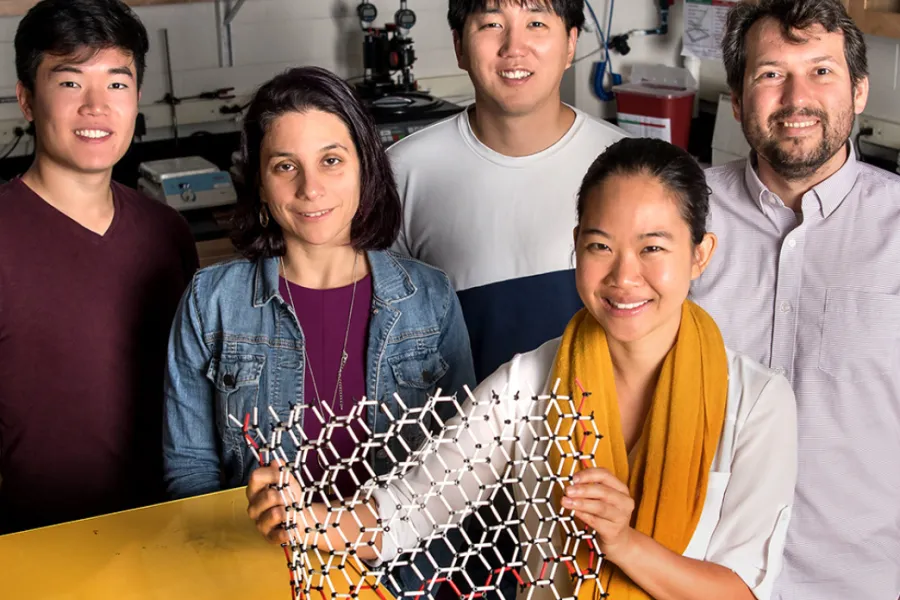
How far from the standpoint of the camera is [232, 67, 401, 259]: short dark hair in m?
1.74

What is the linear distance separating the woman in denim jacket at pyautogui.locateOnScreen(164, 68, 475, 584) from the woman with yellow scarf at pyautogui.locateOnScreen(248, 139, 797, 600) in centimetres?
28

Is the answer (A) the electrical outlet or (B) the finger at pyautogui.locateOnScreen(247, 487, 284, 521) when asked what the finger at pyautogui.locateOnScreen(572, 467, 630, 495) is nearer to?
(B) the finger at pyautogui.locateOnScreen(247, 487, 284, 521)

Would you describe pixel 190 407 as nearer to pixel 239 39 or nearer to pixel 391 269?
pixel 391 269

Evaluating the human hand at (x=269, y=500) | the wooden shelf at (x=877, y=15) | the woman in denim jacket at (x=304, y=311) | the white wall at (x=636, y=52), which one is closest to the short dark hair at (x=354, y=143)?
the woman in denim jacket at (x=304, y=311)

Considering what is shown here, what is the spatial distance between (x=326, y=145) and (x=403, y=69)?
2.34 meters

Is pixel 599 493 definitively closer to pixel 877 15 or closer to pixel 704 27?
pixel 877 15

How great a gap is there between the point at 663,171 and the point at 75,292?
1132mm

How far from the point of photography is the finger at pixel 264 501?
4.54 feet

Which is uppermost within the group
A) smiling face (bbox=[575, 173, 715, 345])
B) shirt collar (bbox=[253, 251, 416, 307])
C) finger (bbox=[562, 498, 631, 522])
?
smiling face (bbox=[575, 173, 715, 345])

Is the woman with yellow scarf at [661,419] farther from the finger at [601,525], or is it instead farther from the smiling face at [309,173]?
the smiling face at [309,173]

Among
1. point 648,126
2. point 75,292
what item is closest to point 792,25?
point 75,292

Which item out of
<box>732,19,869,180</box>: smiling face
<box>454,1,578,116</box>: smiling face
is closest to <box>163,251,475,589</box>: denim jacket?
<box>454,1,578,116</box>: smiling face

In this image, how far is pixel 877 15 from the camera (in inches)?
117

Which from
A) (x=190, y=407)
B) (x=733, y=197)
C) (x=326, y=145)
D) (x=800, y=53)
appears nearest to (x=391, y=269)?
(x=326, y=145)
